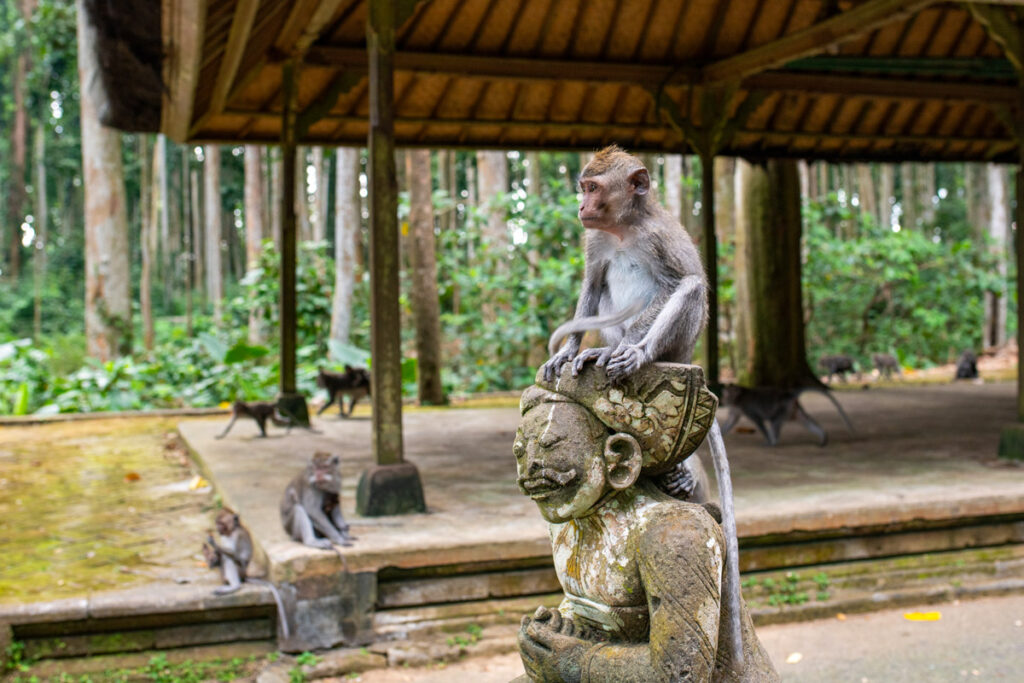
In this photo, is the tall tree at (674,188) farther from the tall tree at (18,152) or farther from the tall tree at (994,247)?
the tall tree at (18,152)

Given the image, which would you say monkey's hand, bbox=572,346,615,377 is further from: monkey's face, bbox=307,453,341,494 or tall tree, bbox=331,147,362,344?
tall tree, bbox=331,147,362,344

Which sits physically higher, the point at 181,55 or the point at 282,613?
the point at 181,55

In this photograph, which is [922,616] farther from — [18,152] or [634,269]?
[18,152]

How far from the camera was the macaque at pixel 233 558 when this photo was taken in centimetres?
422

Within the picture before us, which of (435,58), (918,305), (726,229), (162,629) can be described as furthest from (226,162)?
(162,629)

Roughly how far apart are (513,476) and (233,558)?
256cm

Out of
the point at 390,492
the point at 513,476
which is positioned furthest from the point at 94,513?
the point at 513,476

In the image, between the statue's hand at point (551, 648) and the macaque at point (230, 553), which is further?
the macaque at point (230, 553)

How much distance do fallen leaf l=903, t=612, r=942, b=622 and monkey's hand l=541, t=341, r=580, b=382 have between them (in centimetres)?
363

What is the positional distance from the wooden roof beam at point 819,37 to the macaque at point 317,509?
445 centimetres

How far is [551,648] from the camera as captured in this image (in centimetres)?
199

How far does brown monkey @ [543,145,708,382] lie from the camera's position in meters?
2.13

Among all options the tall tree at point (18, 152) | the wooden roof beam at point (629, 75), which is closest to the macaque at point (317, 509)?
the wooden roof beam at point (629, 75)

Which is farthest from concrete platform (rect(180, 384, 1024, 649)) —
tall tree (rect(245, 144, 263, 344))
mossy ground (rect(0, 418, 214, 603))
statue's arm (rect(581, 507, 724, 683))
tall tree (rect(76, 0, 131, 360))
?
tall tree (rect(245, 144, 263, 344))
